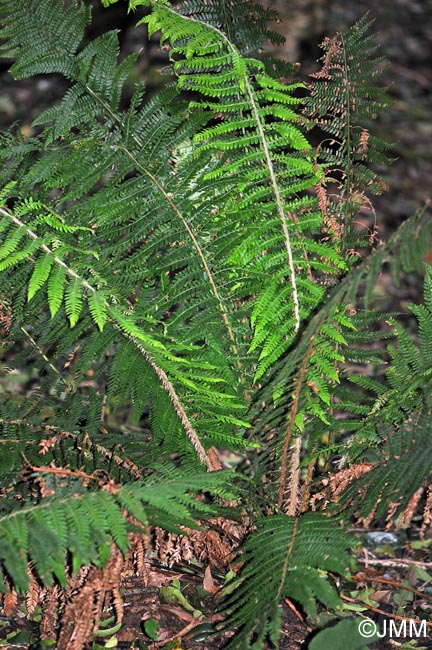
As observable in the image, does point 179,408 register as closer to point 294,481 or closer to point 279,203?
point 294,481

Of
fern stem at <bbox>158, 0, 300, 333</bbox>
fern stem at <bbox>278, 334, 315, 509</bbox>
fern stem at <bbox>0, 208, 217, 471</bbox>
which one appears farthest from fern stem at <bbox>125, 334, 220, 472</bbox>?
fern stem at <bbox>158, 0, 300, 333</bbox>

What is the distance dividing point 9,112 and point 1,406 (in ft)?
11.8

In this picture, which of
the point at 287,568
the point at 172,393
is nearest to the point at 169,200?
the point at 172,393

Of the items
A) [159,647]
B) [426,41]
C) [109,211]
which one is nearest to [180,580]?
[159,647]

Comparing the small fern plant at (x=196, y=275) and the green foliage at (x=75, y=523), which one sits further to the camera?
the small fern plant at (x=196, y=275)

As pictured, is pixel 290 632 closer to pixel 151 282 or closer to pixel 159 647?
pixel 159 647

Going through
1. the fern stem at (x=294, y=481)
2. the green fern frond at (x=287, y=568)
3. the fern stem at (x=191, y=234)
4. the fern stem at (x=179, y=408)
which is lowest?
the green fern frond at (x=287, y=568)

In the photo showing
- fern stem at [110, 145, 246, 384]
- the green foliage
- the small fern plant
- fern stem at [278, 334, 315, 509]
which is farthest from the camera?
fern stem at [110, 145, 246, 384]

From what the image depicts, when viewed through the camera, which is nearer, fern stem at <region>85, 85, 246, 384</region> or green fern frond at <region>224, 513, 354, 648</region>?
green fern frond at <region>224, 513, 354, 648</region>

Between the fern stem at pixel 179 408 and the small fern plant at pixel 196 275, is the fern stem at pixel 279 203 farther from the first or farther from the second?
the fern stem at pixel 179 408

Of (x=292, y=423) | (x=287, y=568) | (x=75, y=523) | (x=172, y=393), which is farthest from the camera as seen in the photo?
(x=172, y=393)

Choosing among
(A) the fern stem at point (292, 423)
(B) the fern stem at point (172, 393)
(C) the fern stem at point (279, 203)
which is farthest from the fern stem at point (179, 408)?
(C) the fern stem at point (279, 203)

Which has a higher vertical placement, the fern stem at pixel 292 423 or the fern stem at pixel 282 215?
the fern stem at pixel 282 215

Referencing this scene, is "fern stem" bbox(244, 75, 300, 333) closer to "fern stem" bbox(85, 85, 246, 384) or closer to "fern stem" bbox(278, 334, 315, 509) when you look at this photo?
"fern stem" bbox(85, 85, 246, 384)
